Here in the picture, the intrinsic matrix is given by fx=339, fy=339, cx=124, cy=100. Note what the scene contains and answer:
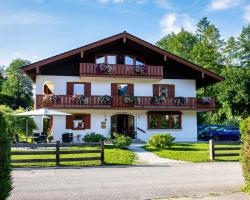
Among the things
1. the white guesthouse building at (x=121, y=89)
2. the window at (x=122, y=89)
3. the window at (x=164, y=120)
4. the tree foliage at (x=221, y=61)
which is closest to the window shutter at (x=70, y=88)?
the white guesthouse building at (x=121, y=89)

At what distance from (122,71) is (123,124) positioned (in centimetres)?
480

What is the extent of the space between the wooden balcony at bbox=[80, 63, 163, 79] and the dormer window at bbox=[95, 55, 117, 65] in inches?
56.5

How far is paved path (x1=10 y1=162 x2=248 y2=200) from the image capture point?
808 cm

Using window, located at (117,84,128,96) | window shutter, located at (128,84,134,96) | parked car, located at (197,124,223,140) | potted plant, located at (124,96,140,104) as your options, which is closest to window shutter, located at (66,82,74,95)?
window, located at (117,84,128,96)

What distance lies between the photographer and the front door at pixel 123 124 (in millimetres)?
28531

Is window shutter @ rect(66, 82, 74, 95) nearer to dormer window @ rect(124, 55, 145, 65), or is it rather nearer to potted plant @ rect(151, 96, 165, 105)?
dormer window @ rect(124, 55, 145, 65)

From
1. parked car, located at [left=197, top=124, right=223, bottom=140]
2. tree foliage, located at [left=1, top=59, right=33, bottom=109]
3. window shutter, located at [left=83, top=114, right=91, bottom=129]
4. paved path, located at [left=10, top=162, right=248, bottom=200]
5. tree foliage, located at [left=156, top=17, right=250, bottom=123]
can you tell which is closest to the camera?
paved path, located at [left=10, top=162, right=248, bottom=200]

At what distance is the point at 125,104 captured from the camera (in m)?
27.0

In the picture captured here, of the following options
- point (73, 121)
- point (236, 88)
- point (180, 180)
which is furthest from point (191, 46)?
point (180, 180)

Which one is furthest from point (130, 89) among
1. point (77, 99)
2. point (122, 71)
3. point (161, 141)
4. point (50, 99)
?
point (161, 141)

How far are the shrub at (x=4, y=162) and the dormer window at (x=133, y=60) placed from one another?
77.1ft

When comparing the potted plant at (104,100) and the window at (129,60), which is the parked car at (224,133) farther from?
the potted plant at (104,100)

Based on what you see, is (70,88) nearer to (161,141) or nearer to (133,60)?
(133,60)

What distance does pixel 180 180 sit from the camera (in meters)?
10.1
